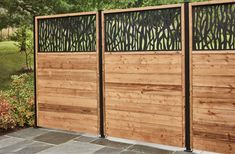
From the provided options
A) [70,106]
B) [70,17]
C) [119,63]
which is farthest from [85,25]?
[70,106]

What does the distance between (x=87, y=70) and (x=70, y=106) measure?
753 mm

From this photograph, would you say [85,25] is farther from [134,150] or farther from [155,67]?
[134,150]

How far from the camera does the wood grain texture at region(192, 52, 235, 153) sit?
15.9 feet

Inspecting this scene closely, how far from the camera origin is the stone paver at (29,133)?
6426 millimetres

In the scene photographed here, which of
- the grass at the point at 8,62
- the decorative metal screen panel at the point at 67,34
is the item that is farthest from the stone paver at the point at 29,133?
the grass at the point at 8,62

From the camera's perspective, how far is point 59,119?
6.64m

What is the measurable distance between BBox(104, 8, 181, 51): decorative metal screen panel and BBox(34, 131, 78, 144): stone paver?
5.33ft

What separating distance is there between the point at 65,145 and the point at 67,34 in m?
1.94

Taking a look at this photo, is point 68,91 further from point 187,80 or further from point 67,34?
point 187,80

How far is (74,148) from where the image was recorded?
5570 mm

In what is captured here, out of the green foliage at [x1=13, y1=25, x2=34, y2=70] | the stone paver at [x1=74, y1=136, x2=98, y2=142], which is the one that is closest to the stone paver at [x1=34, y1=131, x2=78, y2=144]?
the stone paver at [x1=74, y1=136, x2=98, y2=142]

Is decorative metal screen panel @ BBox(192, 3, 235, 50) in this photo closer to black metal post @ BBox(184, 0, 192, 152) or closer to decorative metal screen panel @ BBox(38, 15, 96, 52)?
black metal post @ BBox(184, 0, 192, 152)

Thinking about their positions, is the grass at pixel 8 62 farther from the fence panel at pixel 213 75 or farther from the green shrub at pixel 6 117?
the fence panel at pixel 213 75

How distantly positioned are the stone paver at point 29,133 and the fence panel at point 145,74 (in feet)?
4.40
